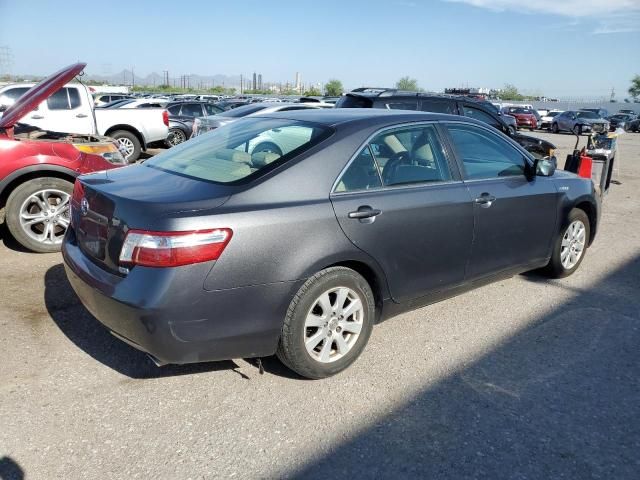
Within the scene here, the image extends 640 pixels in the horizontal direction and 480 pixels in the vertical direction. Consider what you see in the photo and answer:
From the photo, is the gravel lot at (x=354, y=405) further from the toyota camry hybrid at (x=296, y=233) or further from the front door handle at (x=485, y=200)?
the front door handle at (x=485, y=200)

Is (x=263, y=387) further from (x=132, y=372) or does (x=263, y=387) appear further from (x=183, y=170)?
(x=183, y=170)

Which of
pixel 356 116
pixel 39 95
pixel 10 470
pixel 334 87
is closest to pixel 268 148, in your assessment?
pixel 356 116

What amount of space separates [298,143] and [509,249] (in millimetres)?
2016

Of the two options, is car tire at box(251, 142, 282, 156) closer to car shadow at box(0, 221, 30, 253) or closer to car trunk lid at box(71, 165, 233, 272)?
car trunk lid at box(71, 165, 233, 272)

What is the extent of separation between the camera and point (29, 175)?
5.48m

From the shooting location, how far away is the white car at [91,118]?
34.5ft

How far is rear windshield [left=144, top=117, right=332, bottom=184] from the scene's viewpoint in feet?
10.5

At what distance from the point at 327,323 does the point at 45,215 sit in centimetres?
378

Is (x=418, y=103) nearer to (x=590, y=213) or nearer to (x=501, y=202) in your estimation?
(x=590, y=213)

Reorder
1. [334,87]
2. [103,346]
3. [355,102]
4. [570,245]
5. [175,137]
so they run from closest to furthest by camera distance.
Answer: [103,346] → [570,245] → [355,102] → [175,137] → [334,87]

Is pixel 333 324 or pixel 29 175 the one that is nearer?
pixel 333 324

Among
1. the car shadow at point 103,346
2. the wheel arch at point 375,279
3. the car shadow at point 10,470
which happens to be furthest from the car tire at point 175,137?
the car shadow at point 10,470

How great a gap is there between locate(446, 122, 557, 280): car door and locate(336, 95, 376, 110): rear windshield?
4721mm

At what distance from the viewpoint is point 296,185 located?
10.0ft
